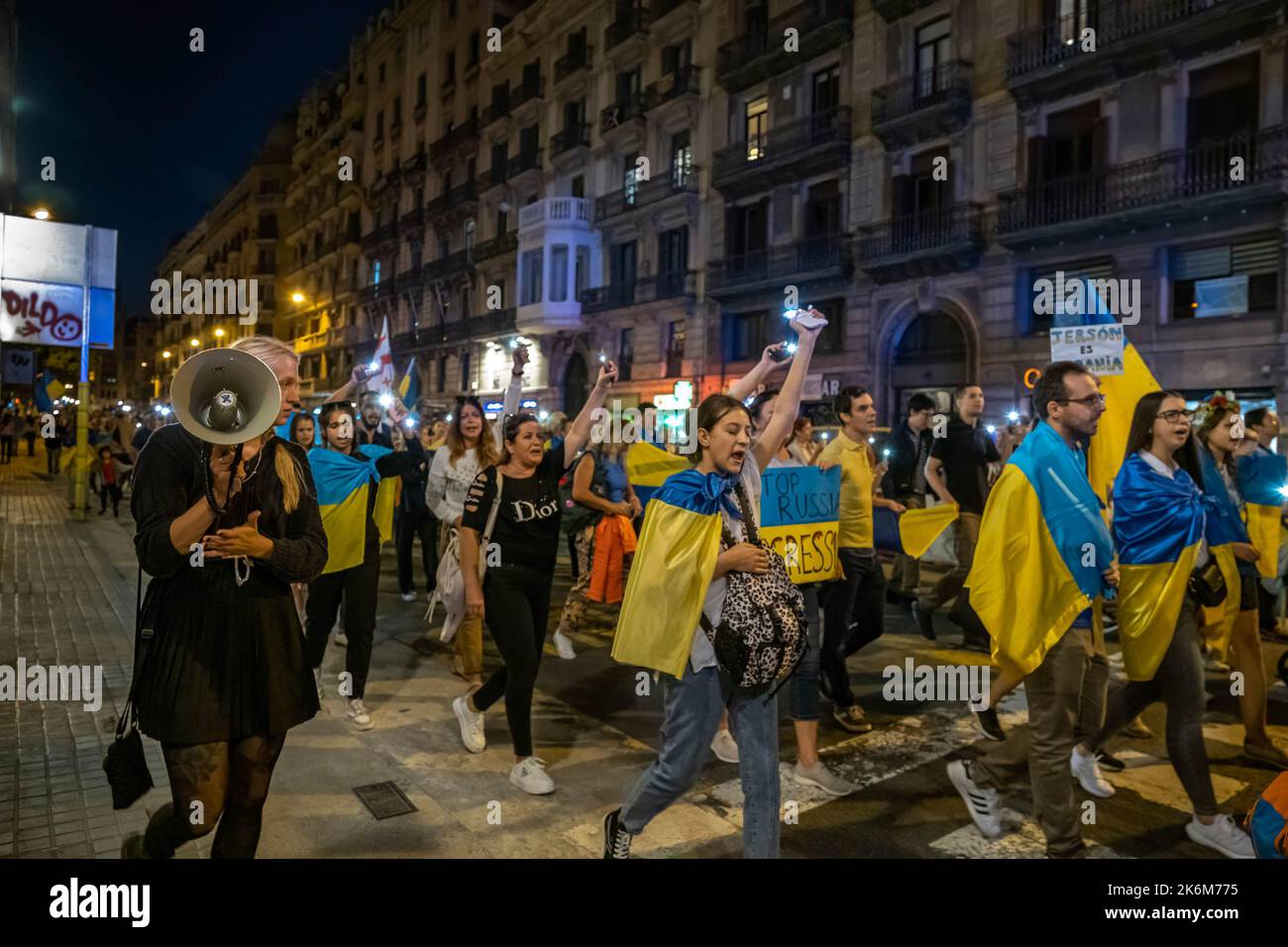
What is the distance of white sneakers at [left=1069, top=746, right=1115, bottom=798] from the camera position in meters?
4.29

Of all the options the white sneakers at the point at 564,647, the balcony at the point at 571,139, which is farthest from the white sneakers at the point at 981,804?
the balcony at the point at 571,139

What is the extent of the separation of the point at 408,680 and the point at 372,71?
54.6 metres

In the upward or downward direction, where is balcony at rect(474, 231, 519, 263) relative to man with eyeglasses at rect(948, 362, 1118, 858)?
upward

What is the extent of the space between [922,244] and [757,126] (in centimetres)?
847

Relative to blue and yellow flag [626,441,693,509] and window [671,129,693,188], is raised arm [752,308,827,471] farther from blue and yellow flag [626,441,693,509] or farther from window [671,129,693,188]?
window [671,129,693,188]

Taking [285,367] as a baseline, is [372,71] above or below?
above

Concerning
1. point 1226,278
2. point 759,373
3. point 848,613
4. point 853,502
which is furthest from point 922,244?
point 759,373

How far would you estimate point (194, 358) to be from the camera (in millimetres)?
2354

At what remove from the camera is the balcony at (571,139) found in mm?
33250

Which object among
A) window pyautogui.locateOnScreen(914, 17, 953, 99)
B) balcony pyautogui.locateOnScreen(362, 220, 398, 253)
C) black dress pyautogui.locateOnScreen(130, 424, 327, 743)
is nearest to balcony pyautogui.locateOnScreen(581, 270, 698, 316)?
window pyautogui.locateOnScreen(914, 17, 953, 99)

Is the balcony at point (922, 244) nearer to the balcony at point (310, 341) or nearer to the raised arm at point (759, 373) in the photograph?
the raised arm at point (759, 373)

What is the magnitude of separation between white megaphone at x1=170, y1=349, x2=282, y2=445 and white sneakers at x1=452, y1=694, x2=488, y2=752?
2.78 metres

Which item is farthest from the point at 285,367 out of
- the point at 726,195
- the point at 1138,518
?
the point at 726,195
